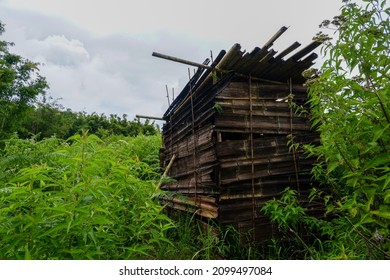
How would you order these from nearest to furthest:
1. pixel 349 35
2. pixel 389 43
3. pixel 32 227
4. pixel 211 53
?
1. pixel 32 227
2. pixel 389 43
3. pixel 349 35
4. pixel 211 53

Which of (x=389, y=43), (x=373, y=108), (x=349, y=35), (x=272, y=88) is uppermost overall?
(x=272, y=88)

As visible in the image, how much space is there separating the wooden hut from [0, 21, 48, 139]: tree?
14710 millimetres

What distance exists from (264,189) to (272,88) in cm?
197

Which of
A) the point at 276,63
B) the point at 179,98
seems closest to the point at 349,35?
the point at 276,63

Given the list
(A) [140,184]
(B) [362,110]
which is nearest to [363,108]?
(B) [362,110]

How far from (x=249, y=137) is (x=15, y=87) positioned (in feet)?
60.2

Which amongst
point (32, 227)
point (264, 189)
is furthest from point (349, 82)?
point (264, 189)

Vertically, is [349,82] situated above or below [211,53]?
below

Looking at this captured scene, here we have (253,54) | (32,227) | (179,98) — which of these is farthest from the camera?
(179,98)

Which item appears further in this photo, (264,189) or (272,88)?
(272,88)

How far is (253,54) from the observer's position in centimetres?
508

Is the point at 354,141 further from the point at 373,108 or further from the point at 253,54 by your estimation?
the point at 253,54

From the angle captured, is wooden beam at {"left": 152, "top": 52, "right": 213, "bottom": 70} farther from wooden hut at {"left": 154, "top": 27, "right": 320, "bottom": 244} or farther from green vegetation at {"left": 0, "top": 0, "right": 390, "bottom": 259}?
green vegetation at {"left": 0, "top": 0, "right": 390, "bottom": 259}

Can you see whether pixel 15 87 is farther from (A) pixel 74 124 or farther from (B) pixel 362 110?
(B) pixel 362 110
